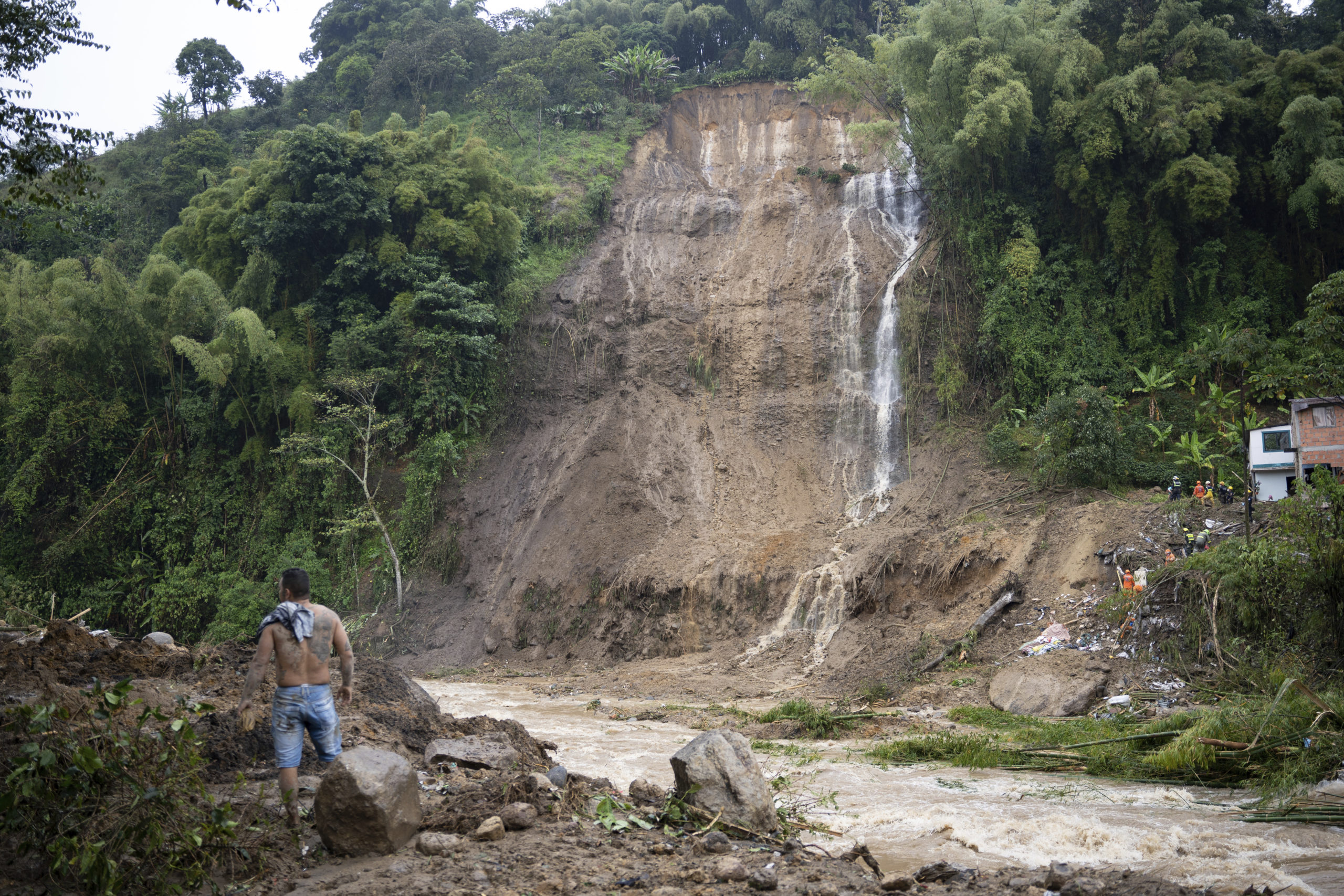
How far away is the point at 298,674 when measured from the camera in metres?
5.30

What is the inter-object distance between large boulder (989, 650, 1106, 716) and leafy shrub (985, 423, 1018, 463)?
7.77m

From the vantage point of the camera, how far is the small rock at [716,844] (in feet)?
16.3

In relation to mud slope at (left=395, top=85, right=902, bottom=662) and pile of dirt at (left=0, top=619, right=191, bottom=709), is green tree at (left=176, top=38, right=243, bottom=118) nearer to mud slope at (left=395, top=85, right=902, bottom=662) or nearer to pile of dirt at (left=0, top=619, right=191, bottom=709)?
mud slope at (left=395, top=85, right=902, bottom=662)

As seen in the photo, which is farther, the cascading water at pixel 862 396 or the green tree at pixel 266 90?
the green tree at pixel 266 90

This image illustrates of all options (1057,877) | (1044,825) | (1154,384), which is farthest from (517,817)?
(1154,384)

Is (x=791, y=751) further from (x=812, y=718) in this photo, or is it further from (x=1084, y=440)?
(x=1084, y=440)

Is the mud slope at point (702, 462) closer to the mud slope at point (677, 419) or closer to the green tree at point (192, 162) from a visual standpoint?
the mud slope at point (677, 419)

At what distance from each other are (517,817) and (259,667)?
1869mm

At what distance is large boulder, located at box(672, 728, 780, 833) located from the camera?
5480mm

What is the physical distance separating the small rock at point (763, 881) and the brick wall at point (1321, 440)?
642 inches

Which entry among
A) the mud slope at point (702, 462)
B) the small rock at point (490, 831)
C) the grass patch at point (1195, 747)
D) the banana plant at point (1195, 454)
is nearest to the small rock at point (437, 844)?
the small rock at point (490, 831)

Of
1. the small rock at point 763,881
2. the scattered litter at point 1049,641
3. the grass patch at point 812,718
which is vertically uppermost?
the small rock at point 763,881

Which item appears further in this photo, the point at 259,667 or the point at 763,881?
the point at 259,667

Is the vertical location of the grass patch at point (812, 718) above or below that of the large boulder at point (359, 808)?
below
